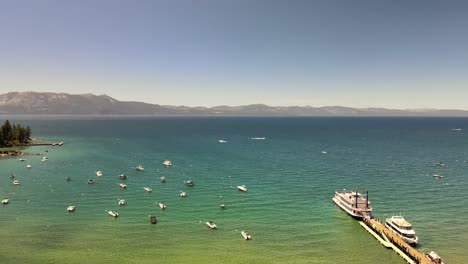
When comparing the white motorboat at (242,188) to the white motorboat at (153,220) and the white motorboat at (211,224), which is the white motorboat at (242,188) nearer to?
the white motorboat at (211,224)

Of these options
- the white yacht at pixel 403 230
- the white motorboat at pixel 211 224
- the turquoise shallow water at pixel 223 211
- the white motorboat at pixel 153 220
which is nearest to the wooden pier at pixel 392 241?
the white yacht at pixel 403 230

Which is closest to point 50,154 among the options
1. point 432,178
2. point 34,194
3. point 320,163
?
point 34,194

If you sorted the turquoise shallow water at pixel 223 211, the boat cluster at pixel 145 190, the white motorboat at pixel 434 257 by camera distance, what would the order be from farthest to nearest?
the boat cluster at pixel 145 190
the turquoise shallow water at pixel 223 211
the white motorboat at pixel 434 257

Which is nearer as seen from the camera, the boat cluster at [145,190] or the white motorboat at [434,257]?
the white motorboat at [434,257]

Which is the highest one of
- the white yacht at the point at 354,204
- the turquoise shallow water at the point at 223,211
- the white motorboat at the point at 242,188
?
the white yacht at the point at 354,204

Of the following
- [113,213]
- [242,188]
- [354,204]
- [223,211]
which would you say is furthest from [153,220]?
[354,204]
